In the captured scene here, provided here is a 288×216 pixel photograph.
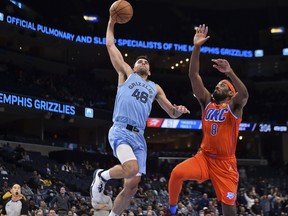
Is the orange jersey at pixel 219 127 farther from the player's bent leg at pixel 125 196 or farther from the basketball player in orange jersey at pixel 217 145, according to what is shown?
the player's bent leg at pixel 125 196

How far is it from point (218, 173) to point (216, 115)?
920 mm

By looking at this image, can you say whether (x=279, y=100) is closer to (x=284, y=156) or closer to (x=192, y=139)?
(x=284, y=156)

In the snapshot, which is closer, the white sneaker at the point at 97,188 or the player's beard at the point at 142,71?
the white sneaker at the point at 97,188

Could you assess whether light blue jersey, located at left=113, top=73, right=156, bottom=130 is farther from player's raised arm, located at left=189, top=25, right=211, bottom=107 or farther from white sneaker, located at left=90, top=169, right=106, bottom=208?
white sneaker, located at left=90, top=169, right=106, bottom=208

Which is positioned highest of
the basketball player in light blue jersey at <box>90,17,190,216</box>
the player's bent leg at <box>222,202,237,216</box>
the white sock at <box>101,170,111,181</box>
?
the basketball player in light blue jersey at <box>90,17,190,216</box>

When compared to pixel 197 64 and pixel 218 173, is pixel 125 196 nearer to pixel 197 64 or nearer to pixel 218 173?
pixel 218 173

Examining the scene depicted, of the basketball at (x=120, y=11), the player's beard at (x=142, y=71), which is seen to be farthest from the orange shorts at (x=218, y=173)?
the basketball at (x=120, y=11)

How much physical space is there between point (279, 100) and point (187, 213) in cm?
2579

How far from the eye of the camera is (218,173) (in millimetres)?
8953

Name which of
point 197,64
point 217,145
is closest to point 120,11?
point 197,64

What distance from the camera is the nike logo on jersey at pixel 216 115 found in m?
8.98

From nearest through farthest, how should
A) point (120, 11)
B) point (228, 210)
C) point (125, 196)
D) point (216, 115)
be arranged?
point (125, 196), point (228, 210), point (216, 115), point (120, 11)

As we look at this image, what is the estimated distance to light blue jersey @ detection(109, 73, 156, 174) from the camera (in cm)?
871

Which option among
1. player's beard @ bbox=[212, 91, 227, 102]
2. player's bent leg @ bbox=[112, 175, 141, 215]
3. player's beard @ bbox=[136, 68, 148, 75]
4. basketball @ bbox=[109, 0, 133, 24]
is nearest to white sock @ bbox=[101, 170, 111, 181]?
player's bent leg @ bbox=[112, 175, 141, 215]
